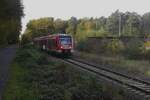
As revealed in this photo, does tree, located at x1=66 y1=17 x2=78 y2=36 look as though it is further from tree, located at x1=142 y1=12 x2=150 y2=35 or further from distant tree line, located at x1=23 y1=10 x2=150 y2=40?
tree, located at x1=142 y1=12 x2=150 y2=35

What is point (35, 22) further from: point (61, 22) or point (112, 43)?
point (112, 43)

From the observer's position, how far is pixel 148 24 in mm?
130625

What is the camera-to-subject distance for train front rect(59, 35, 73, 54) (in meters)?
42.4

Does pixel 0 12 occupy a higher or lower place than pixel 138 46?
higher

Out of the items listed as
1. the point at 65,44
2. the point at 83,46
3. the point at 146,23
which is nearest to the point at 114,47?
the point at 65,44

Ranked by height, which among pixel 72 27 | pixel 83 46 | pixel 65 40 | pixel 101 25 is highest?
pixel 101 25

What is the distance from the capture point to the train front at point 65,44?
4235 cm

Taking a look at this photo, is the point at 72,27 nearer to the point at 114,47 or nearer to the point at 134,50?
the point at 114,47

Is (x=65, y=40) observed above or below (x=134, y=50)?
above

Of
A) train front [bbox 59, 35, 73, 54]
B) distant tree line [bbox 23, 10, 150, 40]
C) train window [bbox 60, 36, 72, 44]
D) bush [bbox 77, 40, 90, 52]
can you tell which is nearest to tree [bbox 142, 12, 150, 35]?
distant tree line [bbox 23, 10, 150, 40]

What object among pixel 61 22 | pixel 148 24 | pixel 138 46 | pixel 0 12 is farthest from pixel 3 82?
pixel 61 22

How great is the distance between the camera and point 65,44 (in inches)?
1693

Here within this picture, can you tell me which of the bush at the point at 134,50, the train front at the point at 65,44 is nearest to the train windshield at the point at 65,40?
the train front at the point at 65,44

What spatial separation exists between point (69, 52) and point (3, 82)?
27.4 meters
